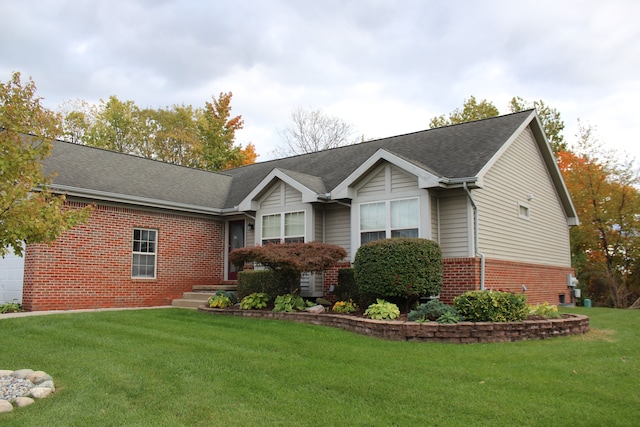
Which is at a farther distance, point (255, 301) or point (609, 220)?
point (609, 220)

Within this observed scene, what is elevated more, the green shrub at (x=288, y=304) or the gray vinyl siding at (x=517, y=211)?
the gray vinyl siding at (x=517, y=211)

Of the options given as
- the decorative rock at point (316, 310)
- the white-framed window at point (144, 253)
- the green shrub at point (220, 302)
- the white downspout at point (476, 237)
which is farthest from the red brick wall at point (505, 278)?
the white-framed window at point (144, 253)

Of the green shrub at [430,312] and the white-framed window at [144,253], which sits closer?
the green shrub at [430,312]

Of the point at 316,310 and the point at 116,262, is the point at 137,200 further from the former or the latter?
the point at 316,310

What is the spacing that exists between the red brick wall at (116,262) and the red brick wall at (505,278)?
25.7 feet

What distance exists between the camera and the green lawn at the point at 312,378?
5207 mm

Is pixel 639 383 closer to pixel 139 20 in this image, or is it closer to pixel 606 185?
pixel 139 20

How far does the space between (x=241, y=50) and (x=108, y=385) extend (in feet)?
34.0

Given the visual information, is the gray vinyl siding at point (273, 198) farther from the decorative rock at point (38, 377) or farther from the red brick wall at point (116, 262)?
the decorative rock at point (38, 377)

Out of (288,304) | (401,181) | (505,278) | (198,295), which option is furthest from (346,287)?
(198,295)

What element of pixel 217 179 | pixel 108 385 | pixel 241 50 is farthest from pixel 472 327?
pixel 217 179

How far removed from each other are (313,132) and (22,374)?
32863 mm

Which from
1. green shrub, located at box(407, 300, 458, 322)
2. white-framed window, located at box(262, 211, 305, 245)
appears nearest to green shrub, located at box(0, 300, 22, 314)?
white-framed window, located at box(262, 211, 305, 245)

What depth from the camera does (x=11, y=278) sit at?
1294 centimetres
